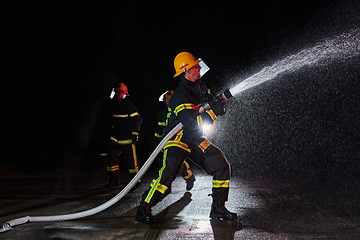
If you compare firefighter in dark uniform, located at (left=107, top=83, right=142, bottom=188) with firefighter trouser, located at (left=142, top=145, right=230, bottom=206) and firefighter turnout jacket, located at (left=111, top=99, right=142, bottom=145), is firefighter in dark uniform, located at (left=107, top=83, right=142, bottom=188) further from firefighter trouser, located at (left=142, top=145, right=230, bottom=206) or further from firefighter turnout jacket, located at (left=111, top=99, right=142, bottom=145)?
firefighter trouser, located at (left=142, top=145, right=230, bottom=206)

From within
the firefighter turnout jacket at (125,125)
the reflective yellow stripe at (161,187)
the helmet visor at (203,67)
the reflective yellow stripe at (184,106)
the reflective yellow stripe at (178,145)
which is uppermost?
the firefighter turnout jacket at (125,125)

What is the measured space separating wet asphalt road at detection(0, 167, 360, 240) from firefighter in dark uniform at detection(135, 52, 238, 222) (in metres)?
0.23

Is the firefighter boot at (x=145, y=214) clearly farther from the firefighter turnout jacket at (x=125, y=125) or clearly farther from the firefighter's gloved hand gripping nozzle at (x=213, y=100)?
the firefighter turnout jacket at (x=125, y=125)

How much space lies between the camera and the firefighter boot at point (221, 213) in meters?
3.24

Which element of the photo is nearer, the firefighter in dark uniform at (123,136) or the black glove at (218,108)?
the black glove at (218,108)

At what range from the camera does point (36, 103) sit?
13227 mm

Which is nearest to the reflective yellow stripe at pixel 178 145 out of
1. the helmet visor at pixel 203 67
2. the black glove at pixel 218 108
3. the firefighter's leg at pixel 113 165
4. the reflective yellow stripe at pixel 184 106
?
the reflective yellow stripe at pixel 184 106

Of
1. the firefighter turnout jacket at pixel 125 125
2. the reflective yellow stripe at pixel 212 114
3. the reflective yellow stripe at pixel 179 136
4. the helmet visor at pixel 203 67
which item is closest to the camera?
the reflective yellow stripe at pixel 212 114

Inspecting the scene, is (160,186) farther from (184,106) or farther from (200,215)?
(184,106)

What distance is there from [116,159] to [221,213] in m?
3.28

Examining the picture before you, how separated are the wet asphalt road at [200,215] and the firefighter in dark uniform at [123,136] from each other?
1.93 feet

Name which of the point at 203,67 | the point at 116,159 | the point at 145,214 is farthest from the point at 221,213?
the point at 116,159

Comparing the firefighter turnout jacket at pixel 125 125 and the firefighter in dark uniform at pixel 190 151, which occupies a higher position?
the firefighter turnout jacket at pixel 125 125

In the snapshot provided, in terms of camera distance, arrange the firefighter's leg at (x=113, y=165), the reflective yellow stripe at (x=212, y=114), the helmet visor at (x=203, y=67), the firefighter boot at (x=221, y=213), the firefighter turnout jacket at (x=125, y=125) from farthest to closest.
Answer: the firefighter's leg at (x=113, y=165)
the firefighter turnout jacket at (x=125, y=125)
the helmet visor at (x=203, y=67)
the firefighter boot at (x=221, y=213)
the reflective yellow stripe at (x=212, y=114)
